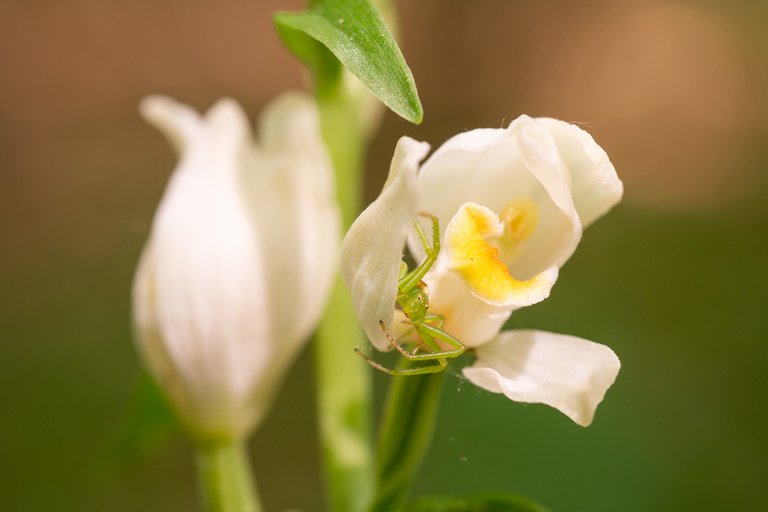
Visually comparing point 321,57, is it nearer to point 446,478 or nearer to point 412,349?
point 412,349

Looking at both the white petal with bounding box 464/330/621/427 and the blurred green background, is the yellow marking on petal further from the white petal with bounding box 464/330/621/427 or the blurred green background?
the blurred green background

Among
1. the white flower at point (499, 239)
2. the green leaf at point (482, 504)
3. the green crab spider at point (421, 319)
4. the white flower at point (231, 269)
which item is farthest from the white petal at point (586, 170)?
the white flower at point (231, 269)

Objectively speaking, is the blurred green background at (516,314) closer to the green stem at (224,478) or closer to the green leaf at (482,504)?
the green stem at (224,478)

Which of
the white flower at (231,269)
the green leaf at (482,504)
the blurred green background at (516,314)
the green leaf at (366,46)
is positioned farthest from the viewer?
the blurred green background at (516,314)

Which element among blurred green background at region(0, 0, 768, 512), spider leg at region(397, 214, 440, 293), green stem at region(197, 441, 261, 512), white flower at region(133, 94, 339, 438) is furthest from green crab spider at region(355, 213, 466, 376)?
blurred green background at region(0, 0, 768, 512)

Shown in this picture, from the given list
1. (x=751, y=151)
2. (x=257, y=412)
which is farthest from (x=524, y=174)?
(x=751, y=151)

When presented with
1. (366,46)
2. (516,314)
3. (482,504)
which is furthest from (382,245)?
(516,314)
